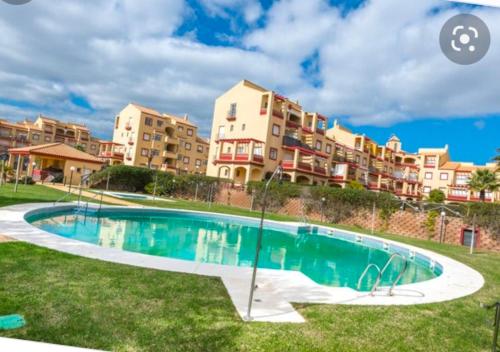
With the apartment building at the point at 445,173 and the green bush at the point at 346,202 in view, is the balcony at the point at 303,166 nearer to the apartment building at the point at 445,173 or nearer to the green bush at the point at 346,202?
the green bush at the point at 346,202


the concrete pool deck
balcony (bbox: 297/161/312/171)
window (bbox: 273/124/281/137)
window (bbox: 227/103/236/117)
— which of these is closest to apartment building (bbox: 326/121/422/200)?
balcony (bbox: 297/161/312/171)

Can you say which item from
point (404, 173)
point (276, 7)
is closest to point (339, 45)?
point (276, 7)

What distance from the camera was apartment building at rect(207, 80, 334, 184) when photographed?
111 feet

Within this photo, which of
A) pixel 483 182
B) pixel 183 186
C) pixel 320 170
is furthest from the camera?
pixel 320 170

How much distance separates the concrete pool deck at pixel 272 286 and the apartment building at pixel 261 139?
25.5 m

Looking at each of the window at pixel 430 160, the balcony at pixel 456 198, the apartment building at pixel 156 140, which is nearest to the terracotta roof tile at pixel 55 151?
the apartment building at pixel 156 140

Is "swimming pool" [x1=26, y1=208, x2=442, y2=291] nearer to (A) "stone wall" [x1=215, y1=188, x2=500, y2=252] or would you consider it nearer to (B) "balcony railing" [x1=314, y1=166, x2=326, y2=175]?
(A) "stone wall" [x1=215, y1=188, x2=500, y2=252]

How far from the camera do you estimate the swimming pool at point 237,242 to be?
30.6 ft

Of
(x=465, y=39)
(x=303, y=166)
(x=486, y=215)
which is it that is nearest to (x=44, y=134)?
(x=303, y=166)

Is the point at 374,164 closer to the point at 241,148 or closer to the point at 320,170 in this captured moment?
the point at 320,170

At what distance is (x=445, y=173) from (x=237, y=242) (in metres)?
46.5

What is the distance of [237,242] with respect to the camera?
12.5 metres

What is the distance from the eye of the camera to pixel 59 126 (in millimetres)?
58969

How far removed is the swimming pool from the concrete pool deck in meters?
1.62
